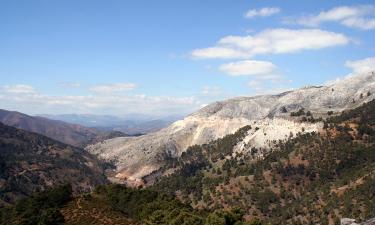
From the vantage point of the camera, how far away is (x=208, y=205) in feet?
596

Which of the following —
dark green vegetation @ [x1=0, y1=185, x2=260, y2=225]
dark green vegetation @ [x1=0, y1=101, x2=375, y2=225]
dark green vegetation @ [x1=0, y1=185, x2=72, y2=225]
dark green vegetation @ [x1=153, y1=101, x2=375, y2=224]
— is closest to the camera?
dark green vegetation @ [x1=0, y1=185, x2=260, y2=225]

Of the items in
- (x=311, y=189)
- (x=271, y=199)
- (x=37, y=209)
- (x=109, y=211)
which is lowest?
(x=271, y=199)

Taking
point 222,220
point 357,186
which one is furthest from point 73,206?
point 357,186

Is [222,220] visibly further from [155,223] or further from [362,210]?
[362,210]

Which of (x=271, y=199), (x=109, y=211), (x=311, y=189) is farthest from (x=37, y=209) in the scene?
(x=311, y=189)

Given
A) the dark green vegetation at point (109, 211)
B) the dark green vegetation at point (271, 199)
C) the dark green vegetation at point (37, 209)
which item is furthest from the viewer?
the dark green vegetation at point (271, 199)

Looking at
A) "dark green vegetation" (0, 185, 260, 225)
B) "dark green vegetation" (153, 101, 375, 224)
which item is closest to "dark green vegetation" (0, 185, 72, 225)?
"dark green vegetation" (0, 185, 260, 225)

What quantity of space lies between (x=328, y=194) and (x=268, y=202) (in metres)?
22.9

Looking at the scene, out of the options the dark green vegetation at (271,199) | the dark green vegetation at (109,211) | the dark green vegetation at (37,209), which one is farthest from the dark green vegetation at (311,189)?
the dark green vegetation at (37,209)

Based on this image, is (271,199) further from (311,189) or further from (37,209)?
(37,209)

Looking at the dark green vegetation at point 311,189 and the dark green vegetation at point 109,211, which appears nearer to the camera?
the dark green vegetation at point 109,211

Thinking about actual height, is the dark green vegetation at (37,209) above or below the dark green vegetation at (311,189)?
above

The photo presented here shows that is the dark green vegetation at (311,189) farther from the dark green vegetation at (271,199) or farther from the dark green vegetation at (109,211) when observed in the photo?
the dark green vegetation at (109,211)

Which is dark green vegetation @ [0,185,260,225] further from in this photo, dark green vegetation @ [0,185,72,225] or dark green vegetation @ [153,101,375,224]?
dark green vegetation @ [153,101,375,224]
